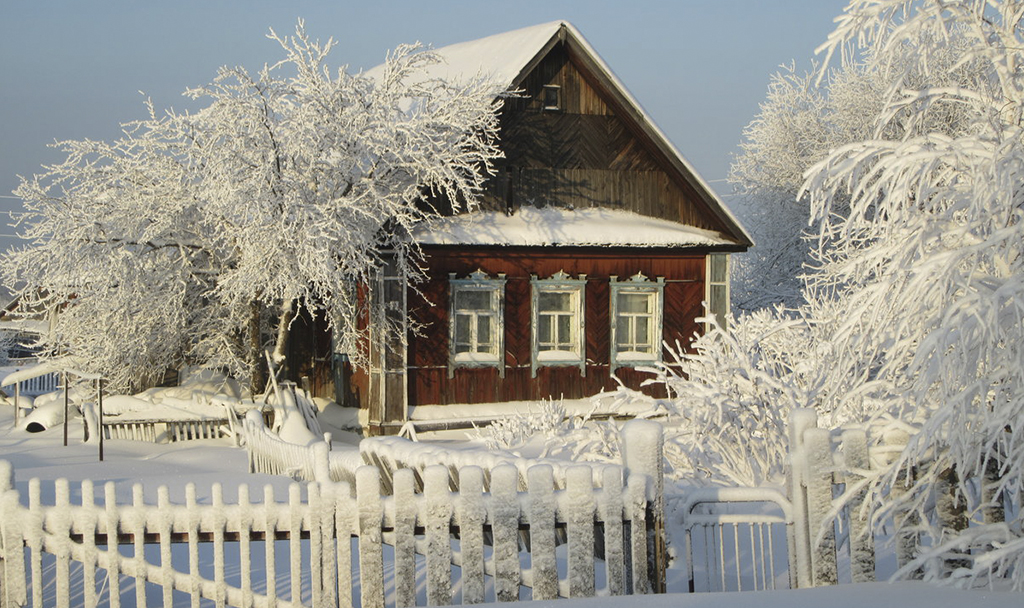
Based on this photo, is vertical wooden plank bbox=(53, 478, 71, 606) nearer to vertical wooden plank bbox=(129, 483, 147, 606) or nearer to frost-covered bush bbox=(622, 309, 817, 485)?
vertical wooden plank bbox=(129, 483, 147, 606)

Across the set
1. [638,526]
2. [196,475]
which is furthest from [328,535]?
[196,475]

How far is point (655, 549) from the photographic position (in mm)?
5633

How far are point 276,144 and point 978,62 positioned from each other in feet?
38.7

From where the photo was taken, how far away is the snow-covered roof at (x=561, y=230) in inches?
658

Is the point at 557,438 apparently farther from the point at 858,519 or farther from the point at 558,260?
the point at 558,260

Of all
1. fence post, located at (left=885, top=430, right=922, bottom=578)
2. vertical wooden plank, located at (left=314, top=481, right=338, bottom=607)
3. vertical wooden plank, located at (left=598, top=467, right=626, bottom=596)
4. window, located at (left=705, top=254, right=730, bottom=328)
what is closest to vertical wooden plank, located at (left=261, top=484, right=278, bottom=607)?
vertical wooden plank, located at (left=314, top=481, right=338, bottom=607)

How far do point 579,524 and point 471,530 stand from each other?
0.57 m

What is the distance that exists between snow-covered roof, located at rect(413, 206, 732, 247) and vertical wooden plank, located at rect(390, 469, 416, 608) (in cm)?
1114

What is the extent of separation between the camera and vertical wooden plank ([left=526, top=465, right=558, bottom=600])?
5387 millimetres

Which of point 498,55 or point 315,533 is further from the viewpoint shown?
point 498,55

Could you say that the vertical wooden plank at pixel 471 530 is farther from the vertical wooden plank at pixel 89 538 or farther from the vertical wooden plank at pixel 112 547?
the vertical wooden plank at pixel 89 538

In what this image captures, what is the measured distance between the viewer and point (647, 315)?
1808 cm

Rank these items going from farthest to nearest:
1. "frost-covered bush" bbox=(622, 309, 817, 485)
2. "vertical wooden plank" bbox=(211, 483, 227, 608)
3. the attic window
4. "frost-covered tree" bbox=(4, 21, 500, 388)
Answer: the attic window, "frost-covered tree" bbox=(4, 21, 500, 388), "frost-covered bush" bbox=(622, 309, 817, 485), "vertical wooden plank" bbox=(211, 483, 227, 608)

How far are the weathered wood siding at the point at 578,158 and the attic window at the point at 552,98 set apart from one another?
0.05 m
